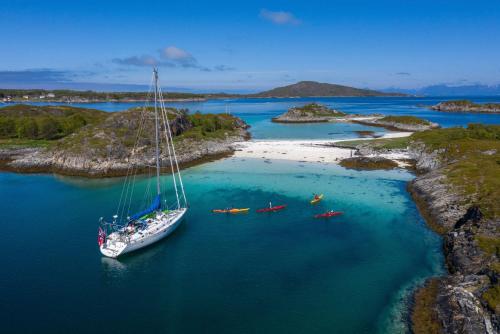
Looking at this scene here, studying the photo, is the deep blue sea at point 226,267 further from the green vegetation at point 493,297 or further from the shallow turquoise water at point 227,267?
the green vegetation at point 493,297

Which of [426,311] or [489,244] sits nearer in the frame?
[426,311]

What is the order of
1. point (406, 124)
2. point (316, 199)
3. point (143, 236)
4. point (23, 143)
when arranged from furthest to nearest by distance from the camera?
point (406, 124)
point (23, 143)
point (316, 199)
point (143, 236)

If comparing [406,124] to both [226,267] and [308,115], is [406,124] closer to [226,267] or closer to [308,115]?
[308,115]

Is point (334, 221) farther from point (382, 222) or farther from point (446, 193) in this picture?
point (446, 193)

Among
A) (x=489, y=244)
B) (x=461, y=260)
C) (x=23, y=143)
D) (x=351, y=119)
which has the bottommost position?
(x=461, y=260)

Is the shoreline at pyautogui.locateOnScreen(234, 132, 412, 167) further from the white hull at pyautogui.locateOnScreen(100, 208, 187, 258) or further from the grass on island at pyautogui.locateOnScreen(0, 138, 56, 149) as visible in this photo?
the grass on island at pyautogui.locateOnScreen(0, 138, 56, 149)

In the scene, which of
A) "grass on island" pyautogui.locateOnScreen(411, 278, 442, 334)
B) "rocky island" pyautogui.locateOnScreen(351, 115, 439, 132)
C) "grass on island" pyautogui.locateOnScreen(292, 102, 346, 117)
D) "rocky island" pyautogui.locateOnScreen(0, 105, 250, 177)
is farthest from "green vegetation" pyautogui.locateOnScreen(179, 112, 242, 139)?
"grass on island" pyautogui.locateOnScreen(411, 278, 442, 334)

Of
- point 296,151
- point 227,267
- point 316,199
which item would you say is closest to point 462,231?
point 316,199
